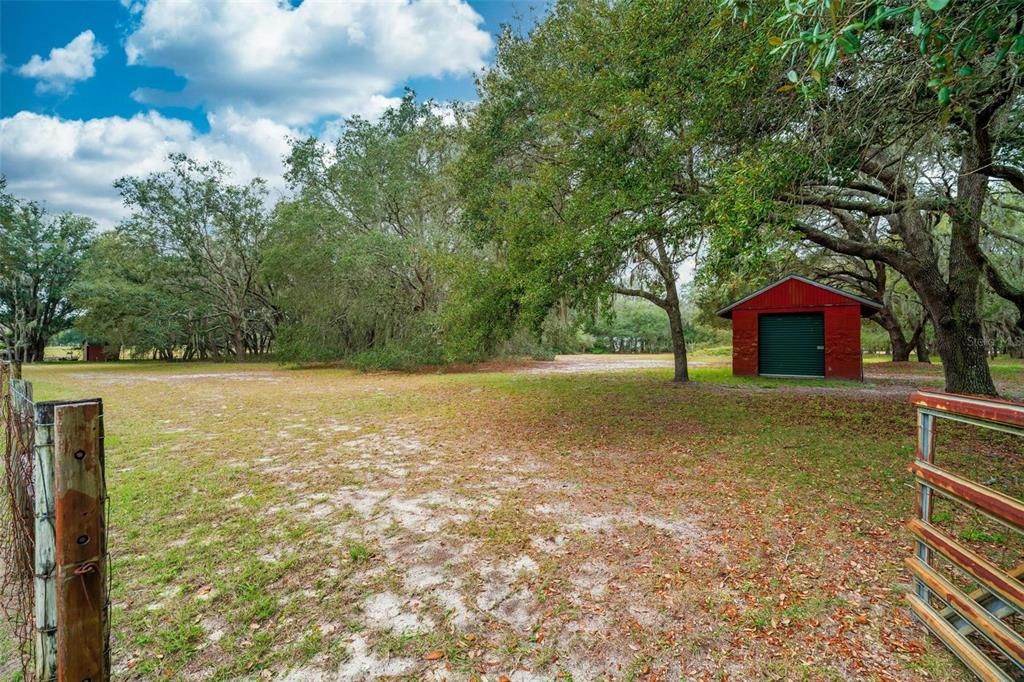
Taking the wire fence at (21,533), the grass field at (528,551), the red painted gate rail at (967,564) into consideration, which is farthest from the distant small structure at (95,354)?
the red painted gate rail at (967,564)

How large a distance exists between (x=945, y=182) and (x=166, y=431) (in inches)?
486

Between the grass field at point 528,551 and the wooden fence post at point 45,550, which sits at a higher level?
the wooden fence post at point 45,550

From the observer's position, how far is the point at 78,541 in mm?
1442

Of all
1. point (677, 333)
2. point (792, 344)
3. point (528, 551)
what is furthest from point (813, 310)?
point (528, 551)

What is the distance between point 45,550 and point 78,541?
0.10 meters

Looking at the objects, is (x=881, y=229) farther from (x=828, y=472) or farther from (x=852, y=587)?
(x=852, y=587)

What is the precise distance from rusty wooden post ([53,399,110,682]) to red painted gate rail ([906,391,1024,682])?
307 cm

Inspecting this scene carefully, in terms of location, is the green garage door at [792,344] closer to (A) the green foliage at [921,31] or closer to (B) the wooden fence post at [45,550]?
(A) the green foliage at [921,31]

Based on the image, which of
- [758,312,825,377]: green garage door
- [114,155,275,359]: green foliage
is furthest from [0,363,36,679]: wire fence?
[114,155,275,359]: green foliage

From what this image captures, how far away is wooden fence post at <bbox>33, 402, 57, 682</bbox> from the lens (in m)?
1.41

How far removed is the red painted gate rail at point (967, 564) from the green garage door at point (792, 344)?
1307 cm

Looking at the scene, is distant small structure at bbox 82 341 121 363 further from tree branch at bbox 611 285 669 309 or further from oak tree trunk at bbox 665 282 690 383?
oak tree trunk at bbox 665 282 690 383

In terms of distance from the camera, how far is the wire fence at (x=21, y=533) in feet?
7.26

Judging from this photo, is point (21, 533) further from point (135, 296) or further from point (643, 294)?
point (135, 296)
